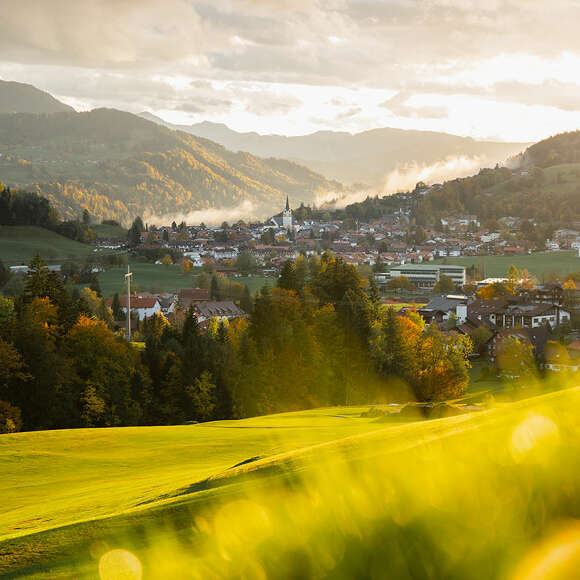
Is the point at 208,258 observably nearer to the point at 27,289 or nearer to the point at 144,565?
the point at 27,289

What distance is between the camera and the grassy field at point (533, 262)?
111m

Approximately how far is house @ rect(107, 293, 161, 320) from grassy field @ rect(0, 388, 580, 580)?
6556cm

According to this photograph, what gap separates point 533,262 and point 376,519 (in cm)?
12593

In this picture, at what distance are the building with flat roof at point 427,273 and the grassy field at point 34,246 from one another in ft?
157

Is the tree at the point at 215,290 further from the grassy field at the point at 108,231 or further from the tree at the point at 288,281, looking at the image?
the grassy field at the point at 108,231

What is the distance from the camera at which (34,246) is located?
316 feet

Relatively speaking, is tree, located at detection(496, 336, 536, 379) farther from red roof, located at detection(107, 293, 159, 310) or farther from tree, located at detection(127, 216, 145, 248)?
tree, located at detection(127, 216, 145, 248)

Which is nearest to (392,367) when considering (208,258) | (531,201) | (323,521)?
(323,521)

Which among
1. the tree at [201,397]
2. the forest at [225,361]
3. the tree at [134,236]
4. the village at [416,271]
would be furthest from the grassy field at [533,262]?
the tree at [201,397]

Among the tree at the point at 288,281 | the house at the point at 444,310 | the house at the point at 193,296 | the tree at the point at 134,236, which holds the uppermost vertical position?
the tree at the point at 134,236

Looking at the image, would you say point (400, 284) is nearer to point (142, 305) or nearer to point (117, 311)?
point (142, 305)

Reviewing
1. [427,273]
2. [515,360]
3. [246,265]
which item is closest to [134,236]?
[246,265]

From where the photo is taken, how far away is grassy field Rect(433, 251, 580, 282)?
365 feet

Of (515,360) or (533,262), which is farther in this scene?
(533,262)
